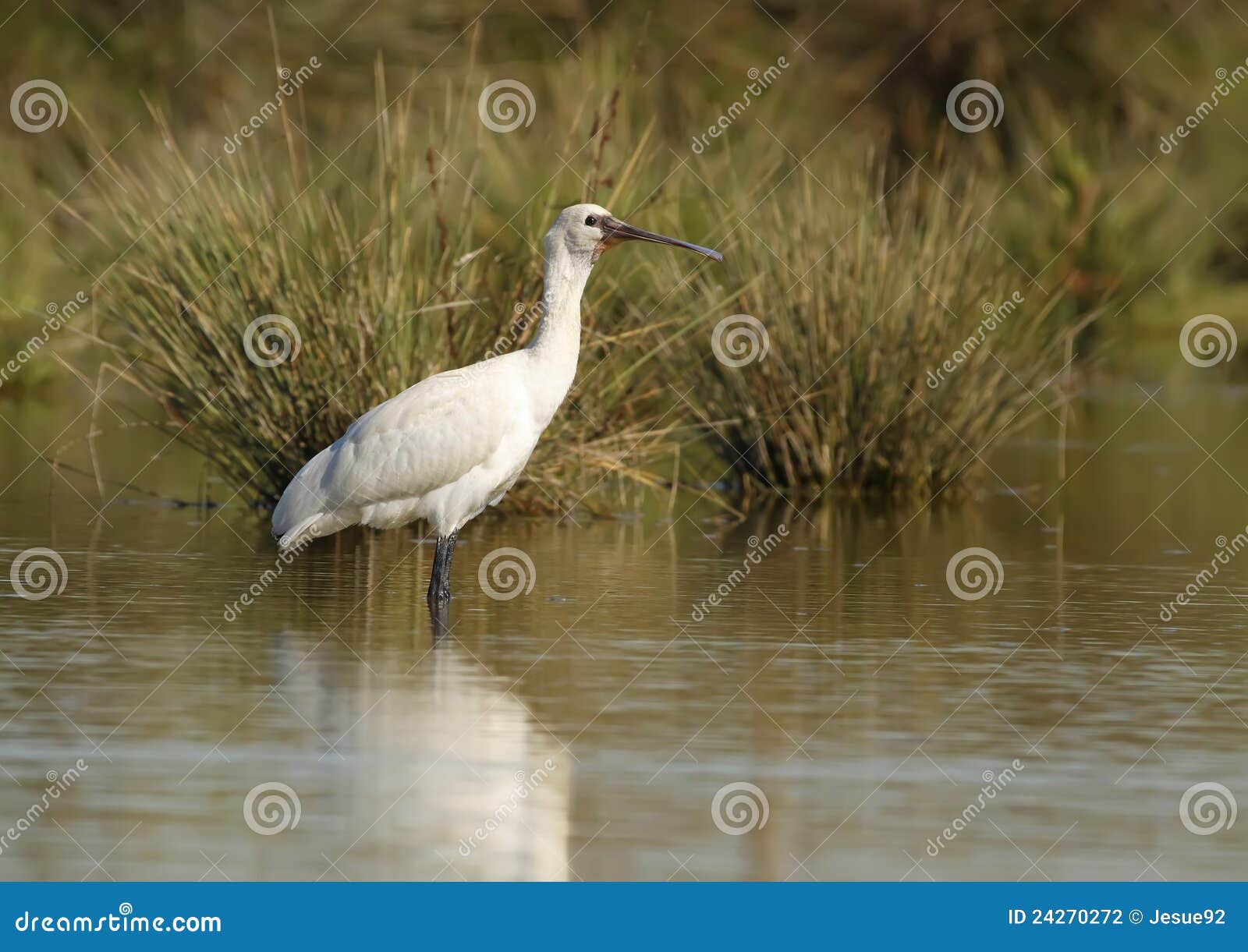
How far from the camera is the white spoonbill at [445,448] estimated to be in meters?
11.1

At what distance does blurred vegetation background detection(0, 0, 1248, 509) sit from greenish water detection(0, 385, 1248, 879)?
1.14 meters

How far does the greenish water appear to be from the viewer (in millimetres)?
6695

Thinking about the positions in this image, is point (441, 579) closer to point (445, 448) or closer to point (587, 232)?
point (445, 448)

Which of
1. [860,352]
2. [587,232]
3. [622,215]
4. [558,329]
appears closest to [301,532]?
[558,329]

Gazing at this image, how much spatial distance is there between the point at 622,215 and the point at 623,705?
24.5 feet

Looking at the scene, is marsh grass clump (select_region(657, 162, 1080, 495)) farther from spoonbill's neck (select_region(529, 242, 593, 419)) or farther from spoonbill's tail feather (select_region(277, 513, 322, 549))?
spoonbill's tail feather (select_region(277, 513, 322, 549))

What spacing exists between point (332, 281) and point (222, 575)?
212 cm

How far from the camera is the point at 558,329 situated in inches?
450

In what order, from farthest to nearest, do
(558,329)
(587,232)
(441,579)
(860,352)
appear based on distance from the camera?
1. (860,352)
2. (587,232)
3. (558,329)
4. (441,579)

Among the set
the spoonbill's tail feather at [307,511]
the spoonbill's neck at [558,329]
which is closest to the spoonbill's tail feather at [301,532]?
the spoonbill's tail feather at [307,511]

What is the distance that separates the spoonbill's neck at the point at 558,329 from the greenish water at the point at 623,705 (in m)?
1.00

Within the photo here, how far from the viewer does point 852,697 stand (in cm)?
897

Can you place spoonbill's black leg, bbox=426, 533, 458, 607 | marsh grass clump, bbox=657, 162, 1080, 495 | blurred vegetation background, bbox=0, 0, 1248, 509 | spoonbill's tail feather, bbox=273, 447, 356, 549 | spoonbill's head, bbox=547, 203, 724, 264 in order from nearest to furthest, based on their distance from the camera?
spoonbill's black leg, bbox=426, 533, 458, 607
spoonbill's tail feather, bbox=273, 447, 356, 549
spoonbill's head, bbox=547, 203, 724, 264
blurred vegetation background, bbox=0, 0, 1248, 509
marsh grass clump, bbox=657, 162, 1080, 495

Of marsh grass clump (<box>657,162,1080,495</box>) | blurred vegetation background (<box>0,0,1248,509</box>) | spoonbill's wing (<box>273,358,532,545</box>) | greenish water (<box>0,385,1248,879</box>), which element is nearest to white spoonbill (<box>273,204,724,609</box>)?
spoonbill's wing (<box>273,358,532,545</box>)
